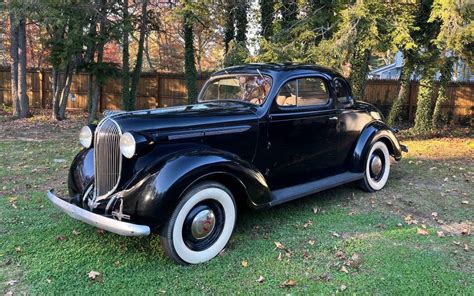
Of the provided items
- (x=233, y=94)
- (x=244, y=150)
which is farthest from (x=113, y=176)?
(x=233, y=94)

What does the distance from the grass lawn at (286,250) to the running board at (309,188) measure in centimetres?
30

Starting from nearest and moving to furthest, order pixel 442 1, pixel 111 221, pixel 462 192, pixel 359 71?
1. pixel 111 221
2. pixel 462 192
3. pixel 442 1
4. pixel 359 71

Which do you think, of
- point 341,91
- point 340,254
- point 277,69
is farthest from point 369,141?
point 340,254

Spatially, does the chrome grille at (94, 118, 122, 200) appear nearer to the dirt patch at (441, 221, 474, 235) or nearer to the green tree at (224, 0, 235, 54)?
the dirt patch at (441, 221, 474, 235)

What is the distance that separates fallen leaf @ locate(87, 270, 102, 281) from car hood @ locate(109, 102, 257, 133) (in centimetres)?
129

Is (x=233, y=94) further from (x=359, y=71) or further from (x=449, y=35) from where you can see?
(x=359, y=71)

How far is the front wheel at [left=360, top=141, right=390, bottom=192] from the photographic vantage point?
6.07 meters

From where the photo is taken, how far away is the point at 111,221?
3.48m

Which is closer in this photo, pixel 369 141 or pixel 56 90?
pixel 369 141

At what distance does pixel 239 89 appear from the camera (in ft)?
17.1

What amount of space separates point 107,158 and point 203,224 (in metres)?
1.11

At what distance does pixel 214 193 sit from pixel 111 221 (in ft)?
3.24

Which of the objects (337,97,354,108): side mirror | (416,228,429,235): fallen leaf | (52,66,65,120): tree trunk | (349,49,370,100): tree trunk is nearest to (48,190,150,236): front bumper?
(416,228,429,235): fallen leaf

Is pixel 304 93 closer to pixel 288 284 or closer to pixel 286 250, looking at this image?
pixel 286 250
